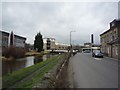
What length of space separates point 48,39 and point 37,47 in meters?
56.1

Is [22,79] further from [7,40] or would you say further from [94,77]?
[7,40]

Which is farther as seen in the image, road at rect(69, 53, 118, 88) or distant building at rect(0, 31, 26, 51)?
distant building at rect(0, 31, 26, 51)

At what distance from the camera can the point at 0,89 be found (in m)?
11.2

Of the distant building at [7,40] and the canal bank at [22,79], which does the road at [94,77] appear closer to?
the canal bank at [22,79]

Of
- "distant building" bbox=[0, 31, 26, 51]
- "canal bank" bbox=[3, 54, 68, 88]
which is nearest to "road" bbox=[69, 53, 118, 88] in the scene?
"canal bank" bbox=[3, 54, 68, 88]

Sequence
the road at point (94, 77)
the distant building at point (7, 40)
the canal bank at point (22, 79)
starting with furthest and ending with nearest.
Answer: the distant building at point (7, 40) → the canal bank at point (22, 79) → the road at point (94, 77)

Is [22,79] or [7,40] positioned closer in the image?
[22,79]

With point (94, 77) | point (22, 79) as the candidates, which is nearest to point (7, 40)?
point (22, 79)

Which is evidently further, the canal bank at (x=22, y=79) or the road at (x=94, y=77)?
the canal bank at (x=22, y=79)

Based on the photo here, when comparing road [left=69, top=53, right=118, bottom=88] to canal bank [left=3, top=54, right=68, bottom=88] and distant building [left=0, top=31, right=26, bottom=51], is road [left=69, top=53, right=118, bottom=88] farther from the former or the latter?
distant building [left=0, top=31, right=26, bottom=51]

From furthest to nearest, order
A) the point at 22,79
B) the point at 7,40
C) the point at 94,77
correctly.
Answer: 1. the point at 7,40
2. the point at 22,79
3. the point at 94,77

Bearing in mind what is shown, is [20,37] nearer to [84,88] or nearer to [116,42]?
[116,42]

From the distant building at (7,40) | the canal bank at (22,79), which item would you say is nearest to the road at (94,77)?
the canal bank at (22,79)

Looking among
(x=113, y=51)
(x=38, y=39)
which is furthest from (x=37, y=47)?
(x=113, y=51)
